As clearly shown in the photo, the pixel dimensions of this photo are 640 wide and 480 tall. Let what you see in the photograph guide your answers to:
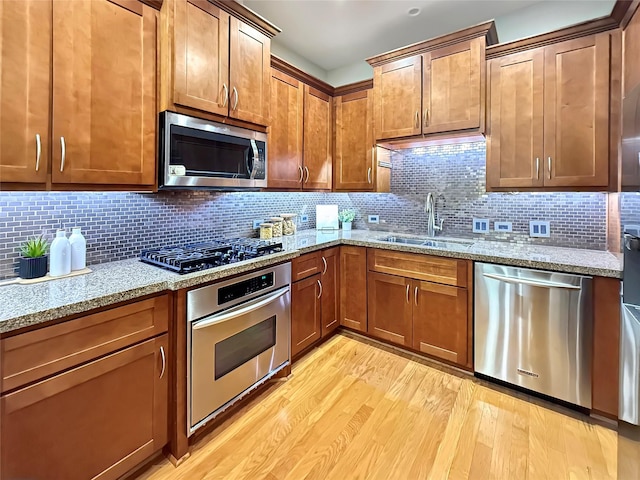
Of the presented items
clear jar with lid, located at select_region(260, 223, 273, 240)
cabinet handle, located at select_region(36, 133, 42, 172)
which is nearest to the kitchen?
cabinet handle, located at select_region(36, 133, 42, 172)

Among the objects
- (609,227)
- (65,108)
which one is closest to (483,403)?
(609,227)

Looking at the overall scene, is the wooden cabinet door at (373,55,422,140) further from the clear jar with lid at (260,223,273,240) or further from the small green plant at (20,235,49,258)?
the small green plant at (20,235,49,258)

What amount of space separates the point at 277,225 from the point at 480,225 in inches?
70.6

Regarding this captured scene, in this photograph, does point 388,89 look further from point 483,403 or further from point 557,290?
point 483,403

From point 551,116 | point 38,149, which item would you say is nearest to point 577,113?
point 551,116

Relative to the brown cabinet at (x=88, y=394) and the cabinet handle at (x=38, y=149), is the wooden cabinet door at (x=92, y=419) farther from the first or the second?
the cabinet handle at (x=38, y=149)

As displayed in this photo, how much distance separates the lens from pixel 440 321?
2.42m

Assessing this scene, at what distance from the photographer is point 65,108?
1.41 meters

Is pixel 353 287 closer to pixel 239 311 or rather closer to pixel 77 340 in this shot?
pixel 239 311

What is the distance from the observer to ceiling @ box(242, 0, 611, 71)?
2477 millimetres

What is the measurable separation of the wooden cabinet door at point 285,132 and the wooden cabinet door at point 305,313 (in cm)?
86

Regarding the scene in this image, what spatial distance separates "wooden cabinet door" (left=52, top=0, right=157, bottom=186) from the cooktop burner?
0.44 metres

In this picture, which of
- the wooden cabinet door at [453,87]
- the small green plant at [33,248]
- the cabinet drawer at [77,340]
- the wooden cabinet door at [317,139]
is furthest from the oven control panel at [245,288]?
the wooden cabinet door at [453,87]

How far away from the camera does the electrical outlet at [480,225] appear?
277cm
